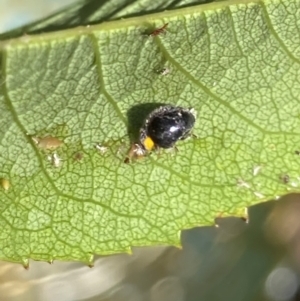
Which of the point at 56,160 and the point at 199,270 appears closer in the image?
the point at 56,160

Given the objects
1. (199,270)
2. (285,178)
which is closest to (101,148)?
(285,178)

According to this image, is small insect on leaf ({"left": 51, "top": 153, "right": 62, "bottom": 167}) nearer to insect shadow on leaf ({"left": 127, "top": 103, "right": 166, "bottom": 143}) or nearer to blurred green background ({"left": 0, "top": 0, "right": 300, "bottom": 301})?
insect shadow on leaf ({"left": 127, "top": 103, "right": 166, "bottom": 143})

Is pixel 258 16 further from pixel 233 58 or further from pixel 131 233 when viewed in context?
pixel 131 233

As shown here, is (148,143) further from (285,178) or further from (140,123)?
(285,178)

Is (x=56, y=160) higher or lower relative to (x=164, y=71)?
lower

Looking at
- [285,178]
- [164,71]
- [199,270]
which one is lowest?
[199,270]

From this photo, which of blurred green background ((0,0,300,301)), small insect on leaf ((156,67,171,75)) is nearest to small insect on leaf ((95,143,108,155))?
small insect on leaf ((156,67,171,75))

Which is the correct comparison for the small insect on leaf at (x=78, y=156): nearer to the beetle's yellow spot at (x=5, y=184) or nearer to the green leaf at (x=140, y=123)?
the green leaf at (x=140, y=123)

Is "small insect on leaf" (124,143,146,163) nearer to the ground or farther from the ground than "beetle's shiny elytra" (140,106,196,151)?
nearer to the ground
